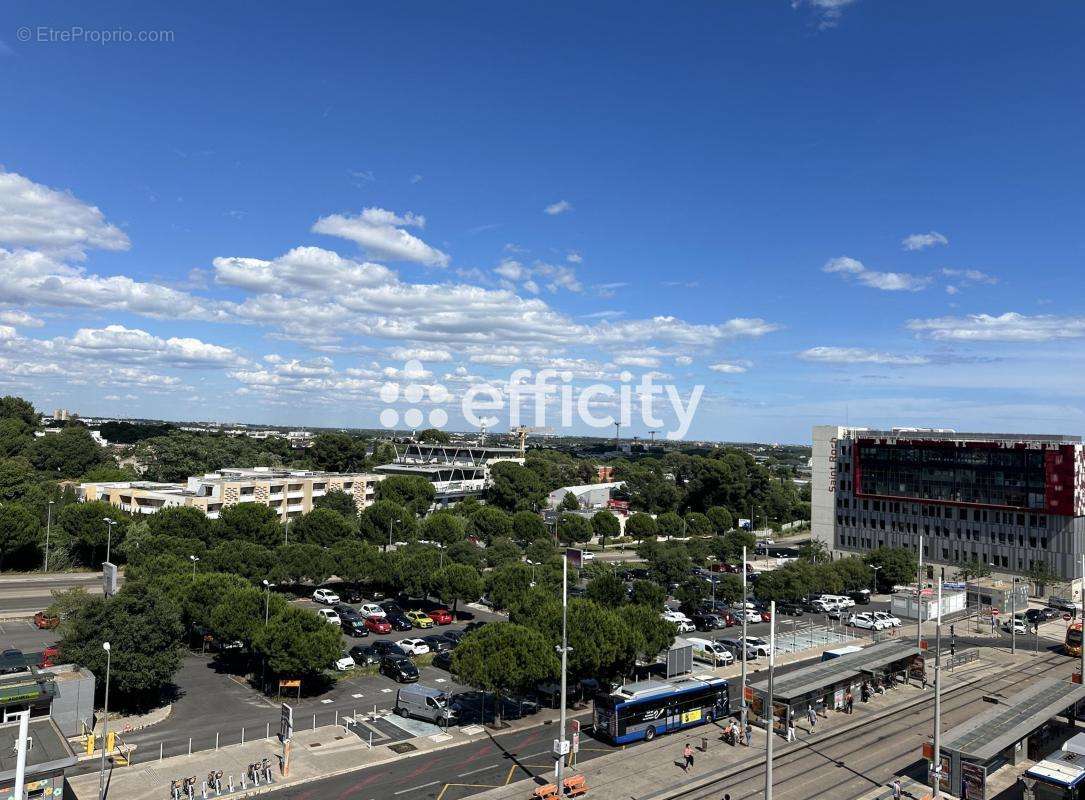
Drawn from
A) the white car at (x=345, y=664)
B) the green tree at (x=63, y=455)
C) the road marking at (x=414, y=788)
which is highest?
the green tree at (x=63, y=455)

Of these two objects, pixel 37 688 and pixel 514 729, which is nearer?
pixel 37 688

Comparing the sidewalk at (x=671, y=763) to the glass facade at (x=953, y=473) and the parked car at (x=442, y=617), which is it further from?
the glass facade at (x=953, y=473)

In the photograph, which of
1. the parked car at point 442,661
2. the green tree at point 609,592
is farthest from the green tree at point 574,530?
the parked car at point 442,661

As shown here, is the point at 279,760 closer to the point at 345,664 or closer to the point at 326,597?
the point at 345,664

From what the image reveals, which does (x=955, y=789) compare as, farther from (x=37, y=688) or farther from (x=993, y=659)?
(x=37, y=688)

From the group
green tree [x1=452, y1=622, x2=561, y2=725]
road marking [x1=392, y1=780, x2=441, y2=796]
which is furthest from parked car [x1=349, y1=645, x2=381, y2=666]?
road marking [x1=392, y1=780, x2=441, y2=796]

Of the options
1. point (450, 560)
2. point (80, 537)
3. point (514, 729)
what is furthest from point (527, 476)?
point (514, 729)

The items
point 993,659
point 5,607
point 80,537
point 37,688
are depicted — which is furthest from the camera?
point 80,537
